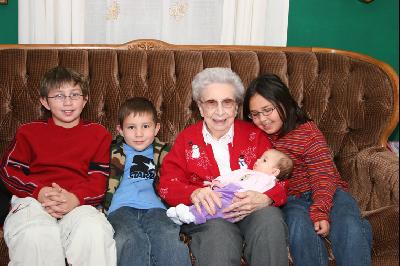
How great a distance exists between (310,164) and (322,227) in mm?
320

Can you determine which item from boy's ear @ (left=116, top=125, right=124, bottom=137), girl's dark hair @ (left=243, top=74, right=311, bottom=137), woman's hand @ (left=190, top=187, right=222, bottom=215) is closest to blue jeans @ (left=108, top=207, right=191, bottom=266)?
woman's hand @ (left=190, top=187, right=222, bottom=215)

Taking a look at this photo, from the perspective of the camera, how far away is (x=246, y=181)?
2055mm

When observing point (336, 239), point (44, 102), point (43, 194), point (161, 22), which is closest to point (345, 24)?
point (161, 22)

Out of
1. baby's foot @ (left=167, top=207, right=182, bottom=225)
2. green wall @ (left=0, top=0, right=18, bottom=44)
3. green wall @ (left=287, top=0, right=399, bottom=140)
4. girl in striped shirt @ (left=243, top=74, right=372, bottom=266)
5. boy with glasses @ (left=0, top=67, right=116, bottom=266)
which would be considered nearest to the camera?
boy with glasses @ (left=0, top=67, right=116, bottom=266)

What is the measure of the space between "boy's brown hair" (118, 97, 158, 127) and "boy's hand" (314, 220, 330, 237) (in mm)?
877

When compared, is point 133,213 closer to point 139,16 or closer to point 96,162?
point 96,162

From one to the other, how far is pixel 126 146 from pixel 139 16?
100 centimetres

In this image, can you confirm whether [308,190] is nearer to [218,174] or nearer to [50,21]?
[218,174]

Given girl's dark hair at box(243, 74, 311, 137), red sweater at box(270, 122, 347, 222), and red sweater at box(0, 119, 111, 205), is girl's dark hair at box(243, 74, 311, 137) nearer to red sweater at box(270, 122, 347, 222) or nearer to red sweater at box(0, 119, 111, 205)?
red sweater at box(270, 122, 347, 222)

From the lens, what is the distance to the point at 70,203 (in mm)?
1979

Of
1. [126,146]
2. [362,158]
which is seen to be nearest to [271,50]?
[362,158]

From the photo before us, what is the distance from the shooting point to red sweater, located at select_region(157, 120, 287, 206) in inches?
81.8

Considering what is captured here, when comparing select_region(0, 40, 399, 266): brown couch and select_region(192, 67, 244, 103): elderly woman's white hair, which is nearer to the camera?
select_region(192, 67, 244, 103): elderly woman's white hair

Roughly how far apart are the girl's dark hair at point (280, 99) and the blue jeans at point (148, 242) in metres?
0.71
